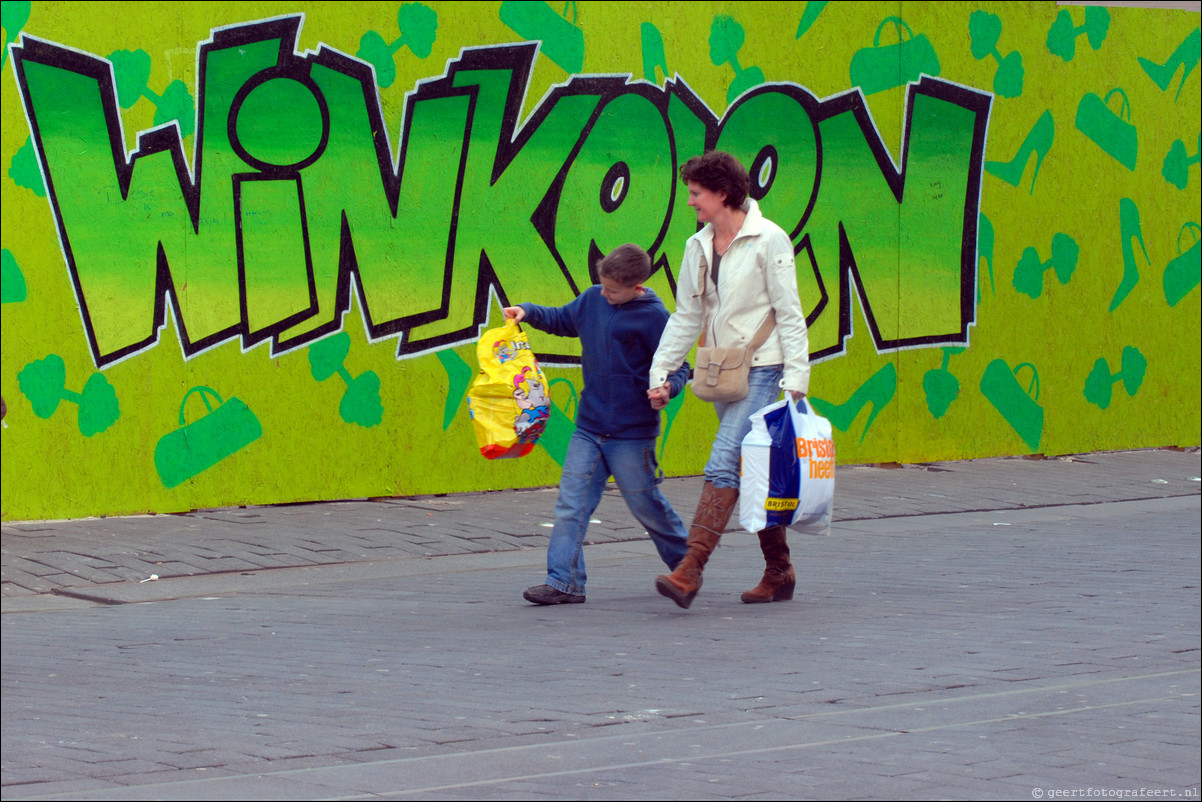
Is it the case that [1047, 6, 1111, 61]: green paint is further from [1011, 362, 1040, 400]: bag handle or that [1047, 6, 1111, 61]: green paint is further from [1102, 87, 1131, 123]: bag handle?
[1011, 362, 1040, 400]: bag handle

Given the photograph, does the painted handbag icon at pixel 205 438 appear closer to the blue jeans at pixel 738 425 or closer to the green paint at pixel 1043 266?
the blue jeans at pixel 738 425

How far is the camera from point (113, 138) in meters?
10.1

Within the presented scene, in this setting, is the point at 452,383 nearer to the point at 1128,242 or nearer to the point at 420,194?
the point at 420,194

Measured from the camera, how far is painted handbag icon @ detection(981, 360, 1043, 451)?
13820 mm

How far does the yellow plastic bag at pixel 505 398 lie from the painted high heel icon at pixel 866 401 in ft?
17.9

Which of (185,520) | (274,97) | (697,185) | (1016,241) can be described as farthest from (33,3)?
(1016,241)

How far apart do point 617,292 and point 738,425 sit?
81 cm

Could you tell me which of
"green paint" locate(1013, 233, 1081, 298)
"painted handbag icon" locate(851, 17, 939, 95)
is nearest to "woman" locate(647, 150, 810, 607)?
"painted handbag icon" locate(851, 17, 939, 95)

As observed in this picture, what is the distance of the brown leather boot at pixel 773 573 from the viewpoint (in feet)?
25.1

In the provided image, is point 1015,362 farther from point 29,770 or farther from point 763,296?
point 29,770

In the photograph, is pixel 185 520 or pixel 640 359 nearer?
pixel 640 359

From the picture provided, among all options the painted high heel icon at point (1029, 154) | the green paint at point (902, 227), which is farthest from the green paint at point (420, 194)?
the painted high heel icon at point (1029, 154)

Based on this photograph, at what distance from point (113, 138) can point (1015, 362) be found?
7.54 meters

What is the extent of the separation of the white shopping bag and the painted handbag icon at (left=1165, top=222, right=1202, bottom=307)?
8667 mm
